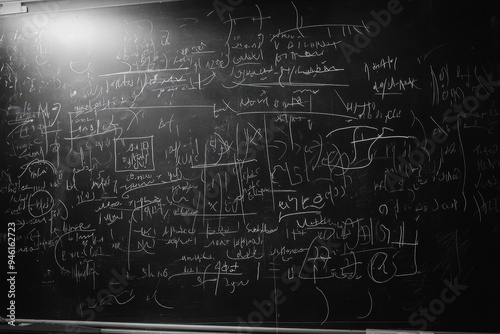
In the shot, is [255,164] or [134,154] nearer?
[255,164]

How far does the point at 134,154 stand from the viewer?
327cm

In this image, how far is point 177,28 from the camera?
3.27 meters

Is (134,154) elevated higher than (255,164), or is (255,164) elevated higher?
(134,154)

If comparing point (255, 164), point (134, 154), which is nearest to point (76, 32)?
point (134, 154)

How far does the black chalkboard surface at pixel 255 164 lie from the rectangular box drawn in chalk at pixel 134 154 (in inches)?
0.4

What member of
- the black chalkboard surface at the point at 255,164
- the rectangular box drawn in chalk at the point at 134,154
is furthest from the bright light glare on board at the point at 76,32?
the rectangular box drawn in chalk at the point at 134,154

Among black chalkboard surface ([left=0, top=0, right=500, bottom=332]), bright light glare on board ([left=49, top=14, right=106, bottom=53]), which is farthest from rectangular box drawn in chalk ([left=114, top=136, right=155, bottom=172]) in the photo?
bright light glare on board ([left=49, top=14, right=106, bottom=53])

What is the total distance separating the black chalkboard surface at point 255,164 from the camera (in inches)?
117

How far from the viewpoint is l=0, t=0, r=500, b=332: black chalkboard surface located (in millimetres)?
2975

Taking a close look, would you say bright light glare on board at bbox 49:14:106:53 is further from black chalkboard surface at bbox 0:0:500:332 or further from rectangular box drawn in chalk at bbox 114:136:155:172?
rectangular box drawn in chalk at bbox 114:136:155:172

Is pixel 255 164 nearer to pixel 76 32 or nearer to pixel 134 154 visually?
pixel 134 154

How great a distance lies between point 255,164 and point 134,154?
2.58 feet

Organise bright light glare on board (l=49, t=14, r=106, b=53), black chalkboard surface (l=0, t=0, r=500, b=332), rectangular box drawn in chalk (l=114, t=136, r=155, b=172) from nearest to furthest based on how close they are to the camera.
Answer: black chalkboard surface (l=0, t=0, r=500, b=332)
rectangular box drawn in chalk (l=114, t=136, r=155, b=172)
bright light glare on board (l=49, t=14, r=106, b=53)

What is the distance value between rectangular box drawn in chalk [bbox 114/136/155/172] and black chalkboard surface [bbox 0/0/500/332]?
0.03 ft
